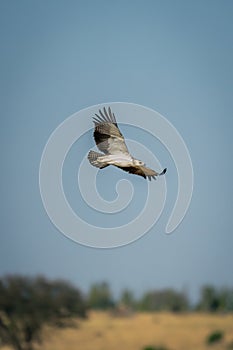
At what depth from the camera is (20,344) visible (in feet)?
68.7

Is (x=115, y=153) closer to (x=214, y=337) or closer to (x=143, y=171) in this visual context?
→ (x=143, y=171)

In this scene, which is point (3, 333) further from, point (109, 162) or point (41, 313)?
point (109, 162)

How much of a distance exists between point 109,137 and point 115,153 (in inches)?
9.4

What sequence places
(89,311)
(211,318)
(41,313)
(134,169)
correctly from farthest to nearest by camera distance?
(41,313), (89,311), (211,318), (134,169)

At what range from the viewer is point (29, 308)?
68.9ft

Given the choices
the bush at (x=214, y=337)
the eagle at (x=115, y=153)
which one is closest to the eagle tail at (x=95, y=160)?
the eagle at (x=115, y=153)

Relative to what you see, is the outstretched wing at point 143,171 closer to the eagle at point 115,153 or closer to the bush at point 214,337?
the eagle at point 115,153

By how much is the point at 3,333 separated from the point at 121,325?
2827mm

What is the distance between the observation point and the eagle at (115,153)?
625 inches

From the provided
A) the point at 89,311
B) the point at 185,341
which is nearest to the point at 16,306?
the point at 89,311

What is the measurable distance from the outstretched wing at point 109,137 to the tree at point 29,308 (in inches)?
193

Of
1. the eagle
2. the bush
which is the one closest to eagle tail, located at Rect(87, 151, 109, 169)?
the eagle

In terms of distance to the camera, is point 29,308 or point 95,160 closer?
point 95,160

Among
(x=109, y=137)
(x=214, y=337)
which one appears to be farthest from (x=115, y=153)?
(x=214, y=337)
